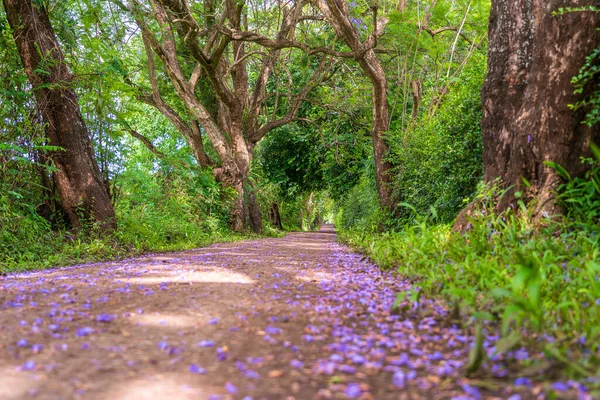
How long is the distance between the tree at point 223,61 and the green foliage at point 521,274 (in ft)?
23.9

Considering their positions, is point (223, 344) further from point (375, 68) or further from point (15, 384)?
point (375, 68)

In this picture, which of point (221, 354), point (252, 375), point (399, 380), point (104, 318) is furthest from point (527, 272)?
point (104, 318)

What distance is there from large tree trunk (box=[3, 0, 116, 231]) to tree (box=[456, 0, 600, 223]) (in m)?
5.93

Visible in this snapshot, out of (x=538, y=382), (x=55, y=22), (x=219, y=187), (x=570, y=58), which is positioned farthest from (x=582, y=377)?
(x=219, y=187)

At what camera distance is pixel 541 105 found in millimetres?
4270

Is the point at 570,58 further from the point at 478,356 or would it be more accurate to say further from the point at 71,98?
the point at 71,98

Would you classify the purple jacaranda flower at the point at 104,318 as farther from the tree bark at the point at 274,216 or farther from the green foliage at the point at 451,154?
the tree bark at the point at 274,216

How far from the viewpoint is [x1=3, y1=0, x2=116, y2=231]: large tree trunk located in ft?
23.5

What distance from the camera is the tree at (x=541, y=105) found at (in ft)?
13.5

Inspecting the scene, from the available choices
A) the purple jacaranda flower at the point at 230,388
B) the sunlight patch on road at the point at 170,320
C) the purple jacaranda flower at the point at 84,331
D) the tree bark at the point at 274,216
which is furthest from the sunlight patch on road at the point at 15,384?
the tree bark at the point at 274,216

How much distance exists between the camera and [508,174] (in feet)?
15.6

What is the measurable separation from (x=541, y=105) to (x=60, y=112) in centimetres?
679

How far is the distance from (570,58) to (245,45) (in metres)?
13.9

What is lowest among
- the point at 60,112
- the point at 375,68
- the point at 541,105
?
the point at 541,105
